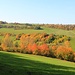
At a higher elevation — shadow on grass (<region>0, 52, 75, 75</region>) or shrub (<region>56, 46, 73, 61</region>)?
shadow on grass (<region>0, 52, 75, 75</region>)

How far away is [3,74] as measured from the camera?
72.0ft

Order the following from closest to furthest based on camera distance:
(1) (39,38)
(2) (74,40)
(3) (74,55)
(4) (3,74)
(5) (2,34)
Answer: (4) (3,74) < (3) (74,55) < (2) (74,40) < (1) (39,38) < (5) (2,34)

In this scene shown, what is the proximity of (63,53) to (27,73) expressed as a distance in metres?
68.1

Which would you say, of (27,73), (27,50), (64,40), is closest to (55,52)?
(27,50)

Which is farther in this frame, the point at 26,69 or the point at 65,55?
the point at 65,55

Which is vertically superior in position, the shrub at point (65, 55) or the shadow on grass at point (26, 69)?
the shadow on grass at point (26, 69)

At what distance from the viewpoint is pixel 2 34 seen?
152500mm

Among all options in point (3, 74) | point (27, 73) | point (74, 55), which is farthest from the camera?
point (74, 55)

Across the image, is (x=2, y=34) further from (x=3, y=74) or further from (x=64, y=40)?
(x=3, y=74)

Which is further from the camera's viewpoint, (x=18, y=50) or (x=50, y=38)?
(x=50, y=38)

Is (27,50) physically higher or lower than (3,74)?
lower

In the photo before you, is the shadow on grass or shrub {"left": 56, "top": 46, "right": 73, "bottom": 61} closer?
the shadow on grass

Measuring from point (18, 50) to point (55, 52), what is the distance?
62.5 feet

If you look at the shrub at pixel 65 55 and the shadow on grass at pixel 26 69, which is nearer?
the shadow on grass at pixel 26 69
